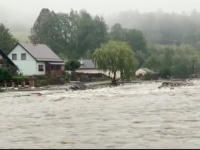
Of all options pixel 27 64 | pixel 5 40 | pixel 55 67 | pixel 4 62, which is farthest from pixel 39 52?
pixel 5 40

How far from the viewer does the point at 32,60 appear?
6712 cm

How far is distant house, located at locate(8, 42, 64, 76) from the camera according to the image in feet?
221

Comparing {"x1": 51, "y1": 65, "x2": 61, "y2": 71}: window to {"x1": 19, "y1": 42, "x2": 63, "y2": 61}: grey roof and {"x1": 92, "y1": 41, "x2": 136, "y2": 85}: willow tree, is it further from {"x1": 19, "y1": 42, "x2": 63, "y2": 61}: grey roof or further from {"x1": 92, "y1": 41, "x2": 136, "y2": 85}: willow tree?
{"x1": 92, "y1": 41, "x2": 136, "y2": 85}: willow tree

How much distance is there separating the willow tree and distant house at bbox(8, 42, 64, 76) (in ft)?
24.9

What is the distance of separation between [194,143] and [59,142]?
4180 millimetres

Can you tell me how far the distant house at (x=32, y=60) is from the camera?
Result: 6731cm

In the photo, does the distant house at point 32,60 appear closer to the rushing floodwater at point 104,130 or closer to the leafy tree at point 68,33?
the leafy tree at point 68,33

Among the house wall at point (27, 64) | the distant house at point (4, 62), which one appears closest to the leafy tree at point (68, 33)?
the house wall at point (27, 64)

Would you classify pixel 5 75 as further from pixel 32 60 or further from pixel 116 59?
pixel 116 59

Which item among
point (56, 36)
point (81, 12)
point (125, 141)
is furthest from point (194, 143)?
point (81, 12)

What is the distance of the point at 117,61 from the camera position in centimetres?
6550

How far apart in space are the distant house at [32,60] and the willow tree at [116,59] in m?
7.59

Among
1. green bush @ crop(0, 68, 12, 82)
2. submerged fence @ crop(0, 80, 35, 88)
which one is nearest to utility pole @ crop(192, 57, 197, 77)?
submerged fence @ crop(0, 80, 35, 88)

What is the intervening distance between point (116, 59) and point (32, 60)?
1343 centimetres
